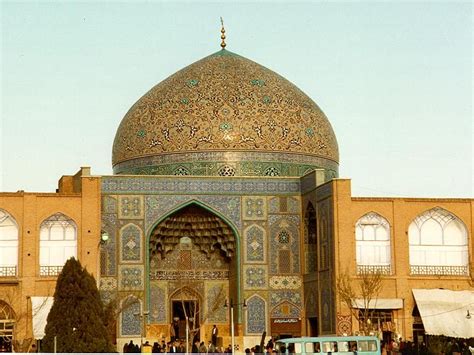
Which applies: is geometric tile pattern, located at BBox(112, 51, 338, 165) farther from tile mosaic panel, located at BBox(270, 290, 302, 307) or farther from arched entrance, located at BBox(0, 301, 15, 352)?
arched entrance, located at BBox(0, 301, 15, 352)

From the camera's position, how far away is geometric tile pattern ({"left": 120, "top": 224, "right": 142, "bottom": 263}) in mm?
28422

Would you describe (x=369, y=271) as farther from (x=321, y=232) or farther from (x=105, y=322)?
(x=105, y=322)

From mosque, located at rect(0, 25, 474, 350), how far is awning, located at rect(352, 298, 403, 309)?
46 mm

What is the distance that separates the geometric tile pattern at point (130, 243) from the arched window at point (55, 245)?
1312 millimetres

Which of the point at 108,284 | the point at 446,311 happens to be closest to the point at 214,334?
the point at 108,284

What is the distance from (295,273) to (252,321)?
5.38 feet

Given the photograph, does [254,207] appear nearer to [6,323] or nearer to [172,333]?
[172,333]

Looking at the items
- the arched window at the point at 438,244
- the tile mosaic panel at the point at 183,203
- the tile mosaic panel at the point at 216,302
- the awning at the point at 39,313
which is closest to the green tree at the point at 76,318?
the awning at the point at 39,313

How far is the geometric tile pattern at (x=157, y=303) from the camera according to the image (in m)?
29.3

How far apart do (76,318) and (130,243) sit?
8.77m

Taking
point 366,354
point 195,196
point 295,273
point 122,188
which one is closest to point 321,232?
point 295,273

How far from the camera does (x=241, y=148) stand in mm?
30078

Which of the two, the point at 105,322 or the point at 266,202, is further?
the point at 266,202

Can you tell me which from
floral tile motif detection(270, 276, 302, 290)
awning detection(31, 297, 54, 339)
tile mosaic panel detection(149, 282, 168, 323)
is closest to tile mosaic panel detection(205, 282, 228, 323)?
tile mosaic panel detection(149, 282, 168, 323)
